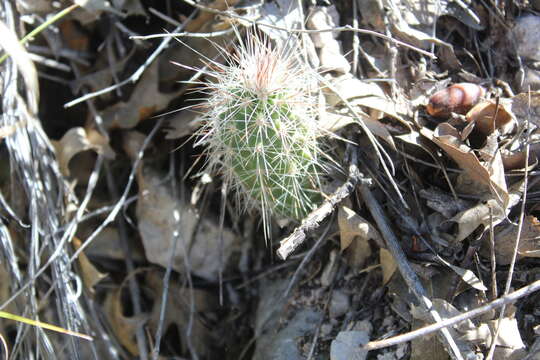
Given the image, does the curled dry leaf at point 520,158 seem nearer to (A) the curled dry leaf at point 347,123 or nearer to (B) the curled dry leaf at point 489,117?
(B) the curled dry leaf at point 489,117

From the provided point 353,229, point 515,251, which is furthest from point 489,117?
point 353,229

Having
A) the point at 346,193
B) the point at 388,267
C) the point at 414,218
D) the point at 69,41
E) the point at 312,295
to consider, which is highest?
the point at 69,41

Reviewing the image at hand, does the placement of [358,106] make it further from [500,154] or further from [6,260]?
[6,260]

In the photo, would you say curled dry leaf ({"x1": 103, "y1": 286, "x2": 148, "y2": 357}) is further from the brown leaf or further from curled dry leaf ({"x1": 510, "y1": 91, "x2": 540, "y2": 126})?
curled dry leaf ({"x1": 510, "y1": 91, "x2": 540, "y2": 126})

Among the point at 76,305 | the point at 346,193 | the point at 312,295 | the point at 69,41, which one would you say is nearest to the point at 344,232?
the point at 346,193

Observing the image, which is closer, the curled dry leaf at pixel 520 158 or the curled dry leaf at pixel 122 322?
the curled dry leaf at pixel 520 158

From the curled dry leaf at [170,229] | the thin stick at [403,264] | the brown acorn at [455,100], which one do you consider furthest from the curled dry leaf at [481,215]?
the curled dry leaf at [170,229]

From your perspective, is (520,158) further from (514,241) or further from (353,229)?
(353,229)
